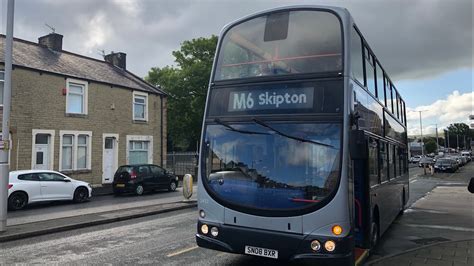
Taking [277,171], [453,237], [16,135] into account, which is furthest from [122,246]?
[16,135]

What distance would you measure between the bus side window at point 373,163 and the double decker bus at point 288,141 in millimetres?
35

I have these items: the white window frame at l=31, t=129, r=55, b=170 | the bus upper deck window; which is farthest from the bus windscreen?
the white window frame at l=31, t=129, r=55, b=170

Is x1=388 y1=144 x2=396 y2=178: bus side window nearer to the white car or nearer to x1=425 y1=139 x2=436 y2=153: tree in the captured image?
the white car

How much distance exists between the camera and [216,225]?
577 cm

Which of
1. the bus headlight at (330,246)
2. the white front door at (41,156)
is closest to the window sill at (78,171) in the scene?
the white front door at (41,156)

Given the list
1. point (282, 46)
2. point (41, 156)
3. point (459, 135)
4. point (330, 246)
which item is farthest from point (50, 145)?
point (459, 135)

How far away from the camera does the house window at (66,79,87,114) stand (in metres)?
21.6

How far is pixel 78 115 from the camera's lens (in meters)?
21.9

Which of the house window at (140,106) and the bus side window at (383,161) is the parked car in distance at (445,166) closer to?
the house window at (140,106)

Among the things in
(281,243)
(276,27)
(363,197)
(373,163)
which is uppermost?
(276,27)

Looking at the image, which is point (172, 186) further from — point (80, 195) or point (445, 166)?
point (445, 166)

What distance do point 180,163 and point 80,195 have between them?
14.0m

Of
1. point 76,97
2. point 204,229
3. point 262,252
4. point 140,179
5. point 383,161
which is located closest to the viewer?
A: point 262,252

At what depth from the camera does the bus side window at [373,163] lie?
657cm
